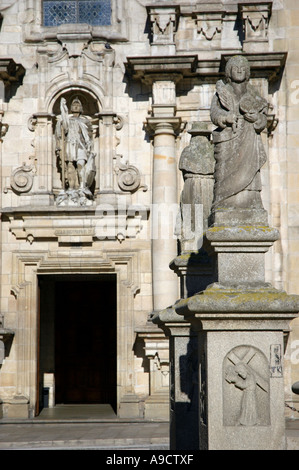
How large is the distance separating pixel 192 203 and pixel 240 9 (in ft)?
22.1

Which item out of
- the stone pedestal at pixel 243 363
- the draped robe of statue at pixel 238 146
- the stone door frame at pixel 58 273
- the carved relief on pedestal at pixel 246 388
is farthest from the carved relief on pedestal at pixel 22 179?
the carved relief on pedestal at pixel 246 388

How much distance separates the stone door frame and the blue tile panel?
4569mm

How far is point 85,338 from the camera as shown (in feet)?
65.2

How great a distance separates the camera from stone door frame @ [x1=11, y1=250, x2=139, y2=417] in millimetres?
15344

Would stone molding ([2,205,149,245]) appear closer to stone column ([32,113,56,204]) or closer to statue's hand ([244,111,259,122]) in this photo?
stone column ([32,113,56,204])

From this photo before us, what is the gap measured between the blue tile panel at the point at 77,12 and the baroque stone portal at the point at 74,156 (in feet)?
5.45

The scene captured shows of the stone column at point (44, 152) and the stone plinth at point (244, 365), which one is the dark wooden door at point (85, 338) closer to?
the stone column at point (44, 152)

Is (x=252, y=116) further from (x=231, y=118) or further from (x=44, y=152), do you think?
(x=44, y=152)

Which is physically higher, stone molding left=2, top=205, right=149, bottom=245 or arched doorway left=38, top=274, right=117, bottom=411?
stone molding left=2, top=205, right=149, bottom=245

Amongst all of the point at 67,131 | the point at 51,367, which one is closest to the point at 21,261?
the point at 67,131

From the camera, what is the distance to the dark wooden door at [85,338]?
1961 centimetres

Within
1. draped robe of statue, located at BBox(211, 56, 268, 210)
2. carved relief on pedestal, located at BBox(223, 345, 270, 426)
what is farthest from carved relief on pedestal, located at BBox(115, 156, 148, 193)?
carved relief on pedestal, located at BBox(223, 345, 270, 426)

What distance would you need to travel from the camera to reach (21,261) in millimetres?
15555

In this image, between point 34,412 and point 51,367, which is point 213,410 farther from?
point 51,367
